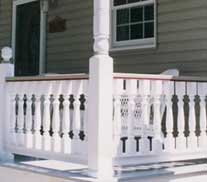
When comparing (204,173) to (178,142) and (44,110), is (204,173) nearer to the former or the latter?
(178,142)

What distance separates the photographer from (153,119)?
17.1 feet

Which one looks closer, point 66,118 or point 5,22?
point 66,118

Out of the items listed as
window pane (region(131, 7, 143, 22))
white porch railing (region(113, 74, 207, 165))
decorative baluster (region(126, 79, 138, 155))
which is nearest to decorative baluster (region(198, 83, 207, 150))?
white porch railing (region(113, 74, 207, 165))

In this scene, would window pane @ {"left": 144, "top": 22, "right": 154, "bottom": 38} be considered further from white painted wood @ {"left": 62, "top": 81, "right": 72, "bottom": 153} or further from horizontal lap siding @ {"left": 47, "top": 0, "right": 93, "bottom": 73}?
white painted wood @ {"left": 62, "top": 81, "right": 72, "bottom": 153}

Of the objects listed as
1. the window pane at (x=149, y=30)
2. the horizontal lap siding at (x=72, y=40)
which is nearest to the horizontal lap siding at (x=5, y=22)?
the horizontal lap siding at (x=72, y=40)

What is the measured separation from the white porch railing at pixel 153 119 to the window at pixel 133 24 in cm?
185

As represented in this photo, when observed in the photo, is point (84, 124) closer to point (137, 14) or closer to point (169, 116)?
point (169, 116)

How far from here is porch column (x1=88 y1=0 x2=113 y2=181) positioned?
458 centimetres

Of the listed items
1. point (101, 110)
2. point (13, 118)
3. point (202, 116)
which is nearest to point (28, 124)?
point (13, 118)

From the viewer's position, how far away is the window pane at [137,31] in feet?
24.7

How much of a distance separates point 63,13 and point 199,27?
3138 mm

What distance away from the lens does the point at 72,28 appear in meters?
8.74

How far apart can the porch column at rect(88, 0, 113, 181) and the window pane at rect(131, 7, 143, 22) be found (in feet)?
9.82

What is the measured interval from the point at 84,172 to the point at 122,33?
11.4 ft
